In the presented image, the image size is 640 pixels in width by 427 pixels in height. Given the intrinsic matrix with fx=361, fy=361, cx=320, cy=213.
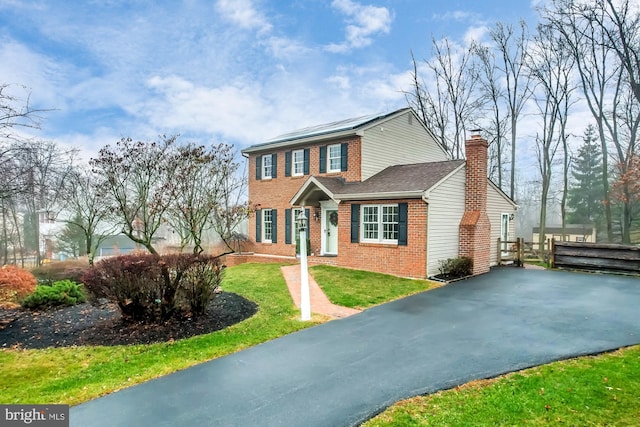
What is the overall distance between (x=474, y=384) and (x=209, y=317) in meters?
5.56

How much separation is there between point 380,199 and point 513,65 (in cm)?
1947

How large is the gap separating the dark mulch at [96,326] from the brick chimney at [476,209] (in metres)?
9.01

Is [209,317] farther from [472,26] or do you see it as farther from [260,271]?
[472,26]

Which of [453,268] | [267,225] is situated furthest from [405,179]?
[267,225]

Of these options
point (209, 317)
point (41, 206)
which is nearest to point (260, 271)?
point (209, 317)

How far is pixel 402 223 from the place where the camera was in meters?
13.1

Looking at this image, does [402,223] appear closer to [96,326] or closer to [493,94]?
[96,326]

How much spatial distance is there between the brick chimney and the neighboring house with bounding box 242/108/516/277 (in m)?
0.04

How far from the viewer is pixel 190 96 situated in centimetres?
1902

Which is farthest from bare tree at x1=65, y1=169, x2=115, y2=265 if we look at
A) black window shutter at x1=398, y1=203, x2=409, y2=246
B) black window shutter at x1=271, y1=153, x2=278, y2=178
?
black window shutter at x1=398, y1=203, x2=409, y2=246

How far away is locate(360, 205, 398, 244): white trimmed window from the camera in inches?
534

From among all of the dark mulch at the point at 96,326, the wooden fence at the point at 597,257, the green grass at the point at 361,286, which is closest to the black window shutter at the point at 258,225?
the green grass at the point at 361,286

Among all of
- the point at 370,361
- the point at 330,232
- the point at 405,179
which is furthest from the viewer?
the point at 330,232

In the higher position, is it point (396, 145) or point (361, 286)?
point (396, 145)
